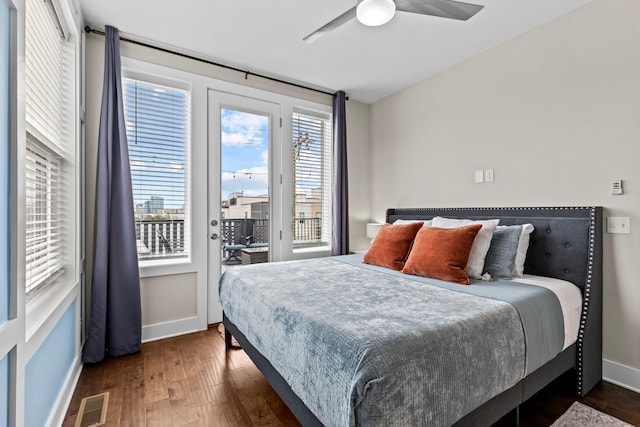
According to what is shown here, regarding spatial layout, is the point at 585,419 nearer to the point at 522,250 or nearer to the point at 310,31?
the point at 522,250

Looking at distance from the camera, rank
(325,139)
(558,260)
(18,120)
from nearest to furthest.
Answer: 1. (18,120)
2. (558,260)
3. (325,139)

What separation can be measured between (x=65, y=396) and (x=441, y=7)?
3266mm

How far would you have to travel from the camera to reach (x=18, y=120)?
43.3 inches

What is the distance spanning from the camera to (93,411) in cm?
184

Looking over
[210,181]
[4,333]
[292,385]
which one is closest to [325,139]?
[210,181]

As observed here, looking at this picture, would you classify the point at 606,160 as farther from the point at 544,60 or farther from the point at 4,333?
the point at 4,333

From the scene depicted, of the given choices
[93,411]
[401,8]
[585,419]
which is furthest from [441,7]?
[93,411]

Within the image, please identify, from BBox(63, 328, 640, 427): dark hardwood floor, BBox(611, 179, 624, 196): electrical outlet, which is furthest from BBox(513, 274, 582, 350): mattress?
BBox(611, 179, 624, 196): electrical outlet

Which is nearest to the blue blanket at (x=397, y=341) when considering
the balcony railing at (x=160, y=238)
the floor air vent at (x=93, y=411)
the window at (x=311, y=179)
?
the floor air vent at (x=93, y=411)

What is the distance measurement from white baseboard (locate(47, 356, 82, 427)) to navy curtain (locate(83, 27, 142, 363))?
0.23 m

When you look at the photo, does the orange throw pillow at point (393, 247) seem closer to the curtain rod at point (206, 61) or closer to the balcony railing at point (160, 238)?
the balcony railing at point (160, 238)

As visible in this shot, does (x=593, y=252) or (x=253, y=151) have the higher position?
(x=253, y=151)

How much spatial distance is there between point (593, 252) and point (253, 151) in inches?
122

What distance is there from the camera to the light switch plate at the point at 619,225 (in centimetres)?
207
